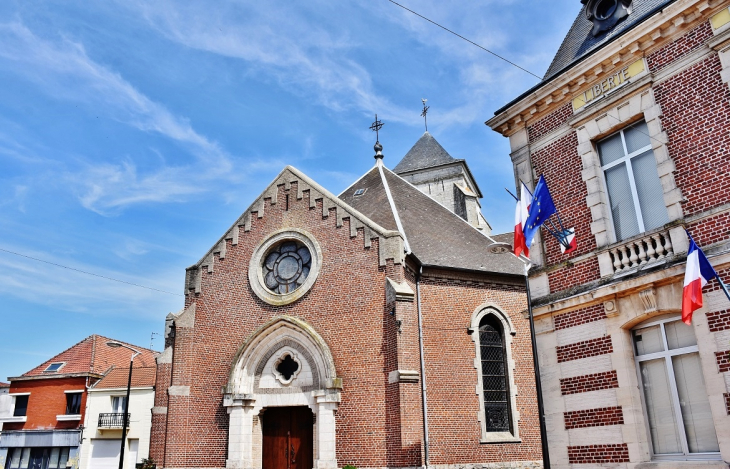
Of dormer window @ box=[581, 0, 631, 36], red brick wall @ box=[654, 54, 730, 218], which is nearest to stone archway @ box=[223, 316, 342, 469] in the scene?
red brick wall @ box=[654, 54, 730, 218]

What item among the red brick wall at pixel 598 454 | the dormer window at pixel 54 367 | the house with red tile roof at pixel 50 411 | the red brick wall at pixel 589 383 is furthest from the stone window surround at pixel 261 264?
the dormer window at pixel 54 367

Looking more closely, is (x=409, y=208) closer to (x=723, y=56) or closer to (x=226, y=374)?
(x=226, y=374)

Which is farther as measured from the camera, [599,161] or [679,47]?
[599,161]

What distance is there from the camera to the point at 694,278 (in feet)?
26.3

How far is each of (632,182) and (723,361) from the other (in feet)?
10.7

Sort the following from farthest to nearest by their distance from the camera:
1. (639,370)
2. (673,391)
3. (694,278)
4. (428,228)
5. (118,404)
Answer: (118,404)
(428,228)
(639,370)
(673,391)
(694,278)

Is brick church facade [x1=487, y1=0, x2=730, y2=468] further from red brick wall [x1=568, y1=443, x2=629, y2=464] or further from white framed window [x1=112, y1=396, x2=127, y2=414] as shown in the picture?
white framed window [x1=112, y1=396, x2=127, y2=414]

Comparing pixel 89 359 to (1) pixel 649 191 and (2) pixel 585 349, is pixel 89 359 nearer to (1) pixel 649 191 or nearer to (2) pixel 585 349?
(2) pixel 585 349

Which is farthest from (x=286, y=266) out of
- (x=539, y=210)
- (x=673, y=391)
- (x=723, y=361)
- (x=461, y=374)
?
(x=723, y=361)

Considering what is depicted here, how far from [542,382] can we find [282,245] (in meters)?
10.5

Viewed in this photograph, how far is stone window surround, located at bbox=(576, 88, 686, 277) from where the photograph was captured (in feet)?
30.2

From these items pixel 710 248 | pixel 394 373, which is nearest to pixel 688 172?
pixel 710 248

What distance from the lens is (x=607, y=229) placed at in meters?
10.1

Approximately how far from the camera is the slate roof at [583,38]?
10.3m
